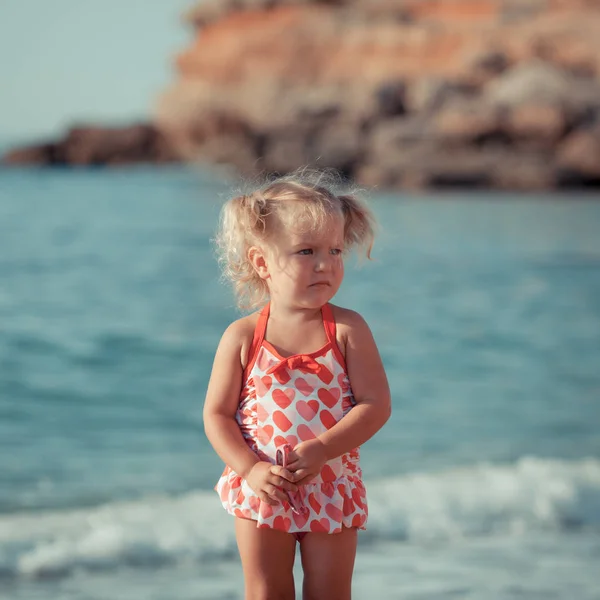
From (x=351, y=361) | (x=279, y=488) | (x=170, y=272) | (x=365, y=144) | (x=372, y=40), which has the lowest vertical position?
(x=279, y=488)

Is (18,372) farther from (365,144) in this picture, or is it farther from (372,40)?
(372,40)

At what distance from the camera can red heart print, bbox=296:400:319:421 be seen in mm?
1893

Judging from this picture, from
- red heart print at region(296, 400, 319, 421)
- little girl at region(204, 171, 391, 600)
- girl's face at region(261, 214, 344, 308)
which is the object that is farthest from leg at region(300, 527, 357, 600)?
girl's face at region(261, 214, 344, 308)

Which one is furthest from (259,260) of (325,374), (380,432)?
(380,432)

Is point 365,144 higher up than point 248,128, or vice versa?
point 248,128

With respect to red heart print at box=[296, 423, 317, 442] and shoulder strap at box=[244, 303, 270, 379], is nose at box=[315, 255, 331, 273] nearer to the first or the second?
shoulder strap at box=[244, 303, 270, 379]

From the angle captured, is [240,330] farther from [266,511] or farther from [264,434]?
[266,511]

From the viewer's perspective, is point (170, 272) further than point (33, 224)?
No

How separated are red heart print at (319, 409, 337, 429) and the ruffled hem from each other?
0.36 ft

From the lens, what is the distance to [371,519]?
380cm

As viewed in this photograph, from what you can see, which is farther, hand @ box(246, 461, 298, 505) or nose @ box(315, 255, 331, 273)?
nose @ box(315, 255, 331, 273)

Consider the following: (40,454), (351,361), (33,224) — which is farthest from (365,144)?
(351,361)

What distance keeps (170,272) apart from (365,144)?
11933 millimetres

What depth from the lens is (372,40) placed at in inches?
1455
